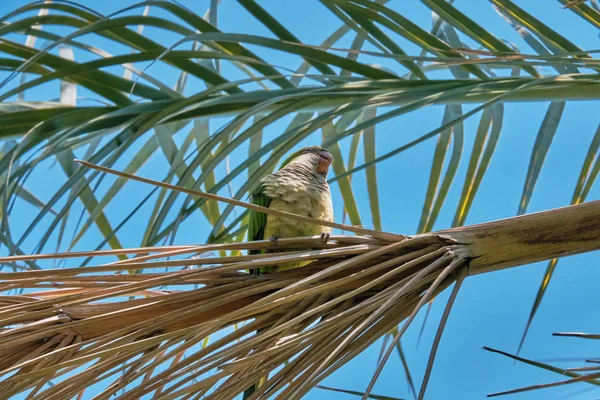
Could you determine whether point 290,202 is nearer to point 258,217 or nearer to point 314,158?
point 258,217

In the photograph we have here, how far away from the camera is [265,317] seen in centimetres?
117

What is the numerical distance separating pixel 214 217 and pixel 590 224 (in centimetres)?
158

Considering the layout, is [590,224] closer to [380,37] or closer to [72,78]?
[380,37]

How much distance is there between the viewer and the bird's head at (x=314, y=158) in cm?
307

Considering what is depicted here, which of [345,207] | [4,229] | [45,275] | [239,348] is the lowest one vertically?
[239,348]

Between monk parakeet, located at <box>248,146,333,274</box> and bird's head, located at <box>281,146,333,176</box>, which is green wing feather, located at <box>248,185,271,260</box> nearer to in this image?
monk parakeet, located at <box>248,146,333,274</box>

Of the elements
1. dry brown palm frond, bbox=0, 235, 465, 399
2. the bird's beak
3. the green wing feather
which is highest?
the bird's beak

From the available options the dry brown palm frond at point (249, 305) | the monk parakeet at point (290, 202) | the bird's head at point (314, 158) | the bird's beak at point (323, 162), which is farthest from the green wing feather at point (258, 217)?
the dry brown palm frond at point (249, 305)

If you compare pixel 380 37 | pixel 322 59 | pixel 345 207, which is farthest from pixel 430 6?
pixel 345 207

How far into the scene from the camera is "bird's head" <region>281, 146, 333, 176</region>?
3.07m

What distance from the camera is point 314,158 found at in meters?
3.16

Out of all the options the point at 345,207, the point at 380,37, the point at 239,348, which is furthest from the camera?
the point at 345,207

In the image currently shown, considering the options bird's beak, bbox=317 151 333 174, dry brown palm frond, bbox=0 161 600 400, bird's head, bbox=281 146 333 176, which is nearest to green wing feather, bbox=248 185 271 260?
bird's head, bbox=281 146 333 176

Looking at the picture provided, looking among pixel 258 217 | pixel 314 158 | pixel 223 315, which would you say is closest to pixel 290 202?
pixel 258 217
